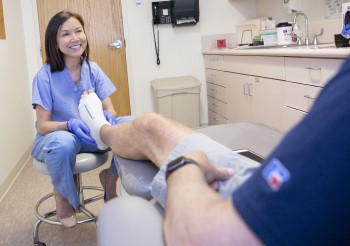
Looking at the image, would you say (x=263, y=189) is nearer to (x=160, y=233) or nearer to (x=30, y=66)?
(x=160, y=233)

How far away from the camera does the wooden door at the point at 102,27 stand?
12.2 feet

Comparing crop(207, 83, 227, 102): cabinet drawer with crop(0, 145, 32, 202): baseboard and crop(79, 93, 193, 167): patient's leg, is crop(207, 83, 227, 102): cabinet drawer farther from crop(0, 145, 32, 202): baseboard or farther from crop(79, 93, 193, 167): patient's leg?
crop(79, 93, 193, 167): patient's leg

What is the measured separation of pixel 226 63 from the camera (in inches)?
134

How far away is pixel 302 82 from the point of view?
7.06ft

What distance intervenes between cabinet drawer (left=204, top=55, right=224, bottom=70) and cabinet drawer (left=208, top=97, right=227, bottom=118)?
0.33 metres

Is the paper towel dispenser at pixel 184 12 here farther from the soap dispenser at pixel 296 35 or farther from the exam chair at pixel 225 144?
the exam chair at pixel 225 144

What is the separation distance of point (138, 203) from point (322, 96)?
391 mm

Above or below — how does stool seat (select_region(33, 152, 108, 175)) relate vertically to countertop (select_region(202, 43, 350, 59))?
below

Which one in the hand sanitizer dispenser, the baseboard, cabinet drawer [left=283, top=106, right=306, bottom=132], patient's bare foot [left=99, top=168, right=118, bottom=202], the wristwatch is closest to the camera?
the wristwatch

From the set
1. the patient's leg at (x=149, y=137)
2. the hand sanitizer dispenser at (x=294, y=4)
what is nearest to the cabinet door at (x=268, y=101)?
the hand sanitizer dispenser at (x=294, y=4)

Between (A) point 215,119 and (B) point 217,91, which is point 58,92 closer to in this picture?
(B) point 217,91

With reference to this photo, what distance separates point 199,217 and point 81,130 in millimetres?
1301

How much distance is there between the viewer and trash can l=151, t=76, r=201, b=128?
141 inches

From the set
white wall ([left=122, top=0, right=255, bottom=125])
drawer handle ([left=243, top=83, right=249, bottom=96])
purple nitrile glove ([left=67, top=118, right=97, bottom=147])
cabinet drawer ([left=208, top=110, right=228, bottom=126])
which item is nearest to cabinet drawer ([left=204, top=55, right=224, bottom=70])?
white wall ([left=122, top=0, right=255, bottom=125])
